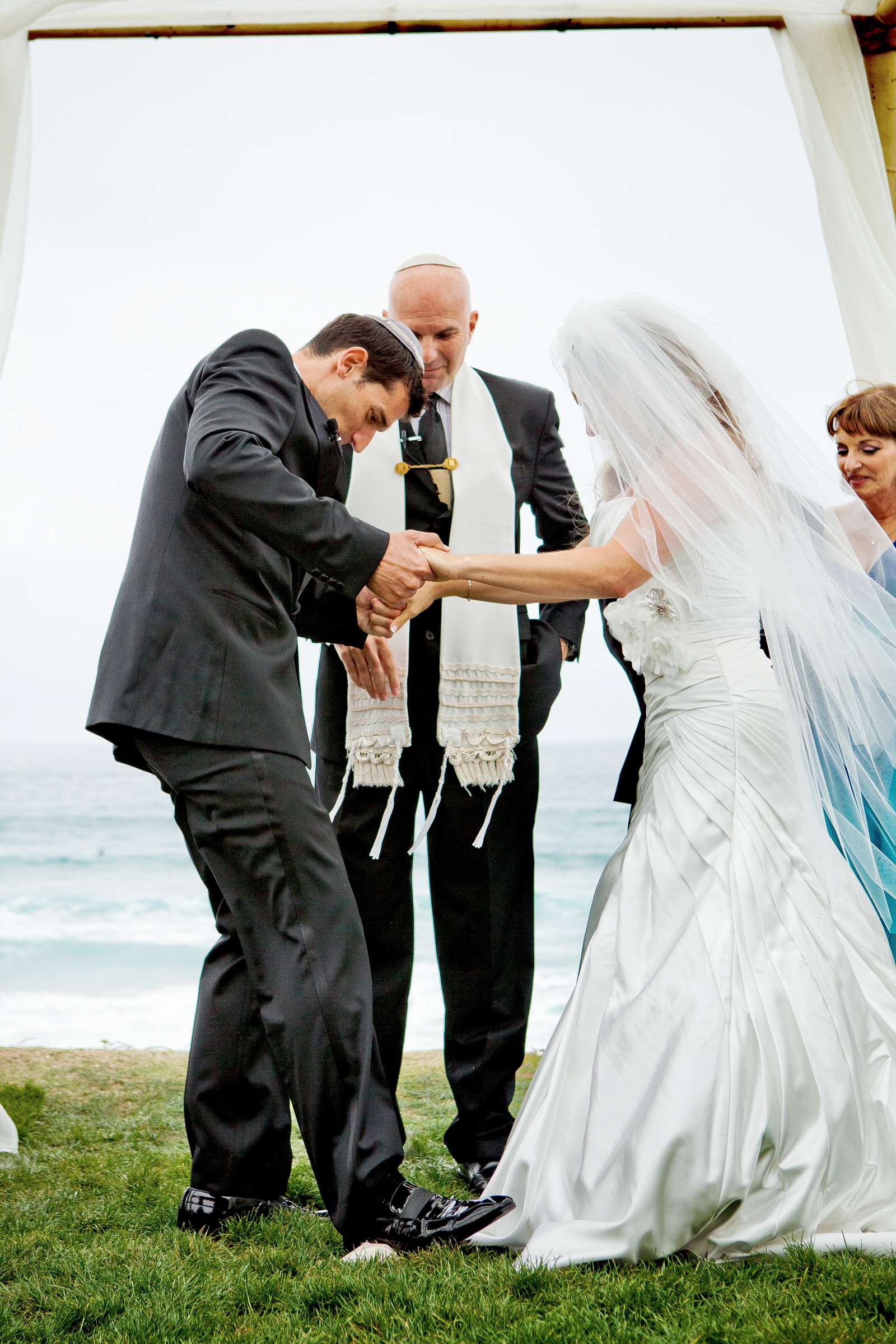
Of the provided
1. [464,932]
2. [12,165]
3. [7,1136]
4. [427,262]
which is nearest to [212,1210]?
[464,932]

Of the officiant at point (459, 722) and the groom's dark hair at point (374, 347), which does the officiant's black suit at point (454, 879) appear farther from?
the groom's dark hair at point (374, 347)

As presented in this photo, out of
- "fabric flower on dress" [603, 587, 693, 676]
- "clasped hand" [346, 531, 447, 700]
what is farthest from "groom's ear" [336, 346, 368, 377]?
"fabric flower on dress" [603, 587, 693, 676]

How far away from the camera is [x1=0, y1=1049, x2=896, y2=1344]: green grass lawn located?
153 cm

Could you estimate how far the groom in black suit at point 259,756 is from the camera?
6.15 ft

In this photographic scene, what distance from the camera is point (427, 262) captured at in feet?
9.29

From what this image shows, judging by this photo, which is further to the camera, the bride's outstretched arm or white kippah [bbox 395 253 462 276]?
white kippah [bbox 395 253 462 276]

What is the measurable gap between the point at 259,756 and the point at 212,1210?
34.8 inches

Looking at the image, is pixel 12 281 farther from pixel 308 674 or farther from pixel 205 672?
pixel 308 674

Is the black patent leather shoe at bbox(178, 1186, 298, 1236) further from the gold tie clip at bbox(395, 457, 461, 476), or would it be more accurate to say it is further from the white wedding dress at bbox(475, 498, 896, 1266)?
the gold tie clip at bbox(395, 457, 461, 476)

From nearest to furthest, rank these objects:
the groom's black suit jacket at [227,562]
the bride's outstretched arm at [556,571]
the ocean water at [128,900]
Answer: the groom's black suit jacket at [227,562] → the bride's outstretched arm at [556,571] → the ocean water at [128,900]

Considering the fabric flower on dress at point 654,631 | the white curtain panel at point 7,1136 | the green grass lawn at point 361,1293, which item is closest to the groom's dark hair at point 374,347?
the fabric flower on dress at point 654,631

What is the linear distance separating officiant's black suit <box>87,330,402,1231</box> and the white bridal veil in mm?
630

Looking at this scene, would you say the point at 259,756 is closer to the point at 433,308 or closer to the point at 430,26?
the point at 433,308

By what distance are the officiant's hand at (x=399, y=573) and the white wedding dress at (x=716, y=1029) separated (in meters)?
0.57
